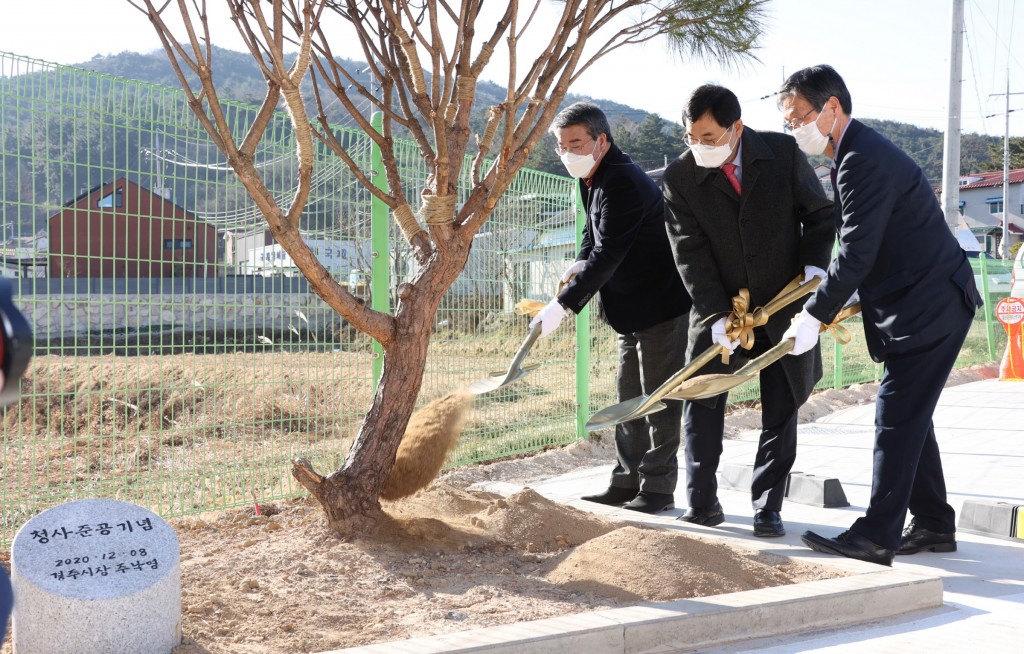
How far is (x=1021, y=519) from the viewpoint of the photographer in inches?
173

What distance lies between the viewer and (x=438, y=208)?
4078 millimetres

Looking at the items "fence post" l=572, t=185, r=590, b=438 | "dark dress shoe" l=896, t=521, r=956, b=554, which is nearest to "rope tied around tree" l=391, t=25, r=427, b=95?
"dark dress shoe" l=896, t=521, r=956, b=554

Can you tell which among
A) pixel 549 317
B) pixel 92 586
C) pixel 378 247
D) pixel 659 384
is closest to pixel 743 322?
pixel 659 384

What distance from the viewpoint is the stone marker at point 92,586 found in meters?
2.56

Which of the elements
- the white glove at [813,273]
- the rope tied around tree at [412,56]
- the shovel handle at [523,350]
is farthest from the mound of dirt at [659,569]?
the rope tied around tree at [412,56]

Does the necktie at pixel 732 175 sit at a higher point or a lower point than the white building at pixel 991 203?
lower

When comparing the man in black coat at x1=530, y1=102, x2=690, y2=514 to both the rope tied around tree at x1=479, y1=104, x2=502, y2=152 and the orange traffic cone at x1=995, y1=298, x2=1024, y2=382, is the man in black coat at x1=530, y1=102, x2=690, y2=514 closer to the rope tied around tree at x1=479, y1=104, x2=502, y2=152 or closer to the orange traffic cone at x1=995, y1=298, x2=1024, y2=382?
the rope tied around tree at x1=479, y1=104, x2=502, y2=152

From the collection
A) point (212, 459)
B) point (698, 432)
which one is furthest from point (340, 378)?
point (698, 432)

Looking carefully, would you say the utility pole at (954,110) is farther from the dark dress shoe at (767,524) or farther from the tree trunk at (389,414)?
the tree trunk at (389,414)

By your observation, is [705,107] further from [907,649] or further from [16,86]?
[16,86]

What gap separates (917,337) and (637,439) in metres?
1.70

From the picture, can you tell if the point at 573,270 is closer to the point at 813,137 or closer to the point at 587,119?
the point at 587,119

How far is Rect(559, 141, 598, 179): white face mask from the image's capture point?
181 inches

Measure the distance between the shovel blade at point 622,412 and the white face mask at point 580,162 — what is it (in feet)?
3.86
